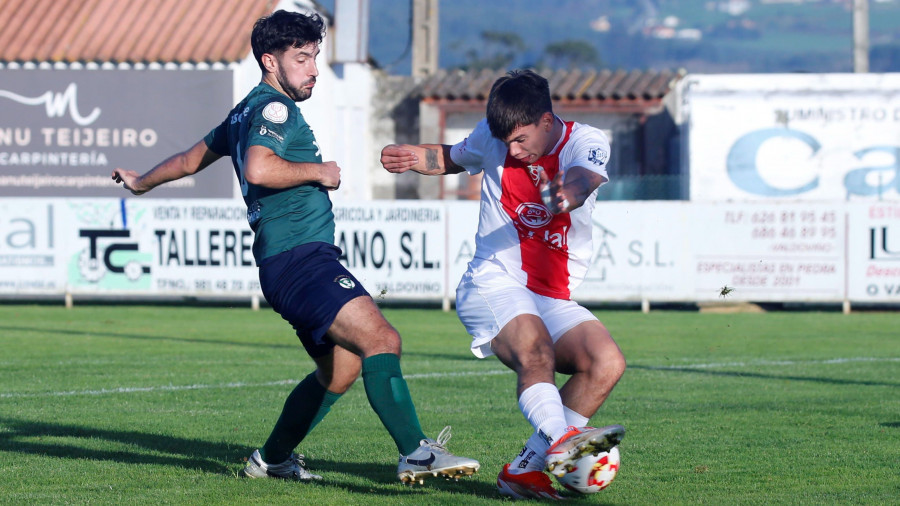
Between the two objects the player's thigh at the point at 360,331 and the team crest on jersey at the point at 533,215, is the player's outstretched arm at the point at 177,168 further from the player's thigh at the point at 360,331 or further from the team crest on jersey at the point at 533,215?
the team crest on jersey at the point at 533,215

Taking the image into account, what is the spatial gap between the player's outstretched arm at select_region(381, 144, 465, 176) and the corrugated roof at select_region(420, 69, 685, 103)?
19190 mm

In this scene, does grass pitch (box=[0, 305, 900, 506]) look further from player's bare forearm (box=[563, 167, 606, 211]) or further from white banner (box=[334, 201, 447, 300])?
white banner (box=[334, 201, 447, 300])

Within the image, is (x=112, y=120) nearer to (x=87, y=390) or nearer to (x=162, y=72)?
(x=162, y=72)

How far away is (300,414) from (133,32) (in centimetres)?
1961

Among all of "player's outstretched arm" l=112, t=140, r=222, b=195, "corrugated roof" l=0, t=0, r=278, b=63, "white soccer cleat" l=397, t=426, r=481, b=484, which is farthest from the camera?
"corrugated roof" l=0, t=0, r=278, b=63

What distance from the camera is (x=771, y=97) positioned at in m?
22.3

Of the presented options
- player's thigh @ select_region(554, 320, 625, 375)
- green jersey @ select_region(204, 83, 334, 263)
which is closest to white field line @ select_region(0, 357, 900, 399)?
green jersey @ select_region(204, 83, 334, 263)

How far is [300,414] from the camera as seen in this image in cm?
562

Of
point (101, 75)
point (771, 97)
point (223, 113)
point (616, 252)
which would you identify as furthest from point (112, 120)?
point (771, 97)

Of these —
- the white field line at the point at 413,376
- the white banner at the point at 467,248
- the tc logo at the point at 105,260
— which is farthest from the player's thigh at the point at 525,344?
the tc logo at the point at 105,260

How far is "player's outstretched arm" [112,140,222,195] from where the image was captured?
5828 mm

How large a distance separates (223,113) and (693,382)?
49.6 ft

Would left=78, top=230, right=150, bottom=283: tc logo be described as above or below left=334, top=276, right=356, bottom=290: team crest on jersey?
below

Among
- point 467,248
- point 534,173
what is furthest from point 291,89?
point 467,248
